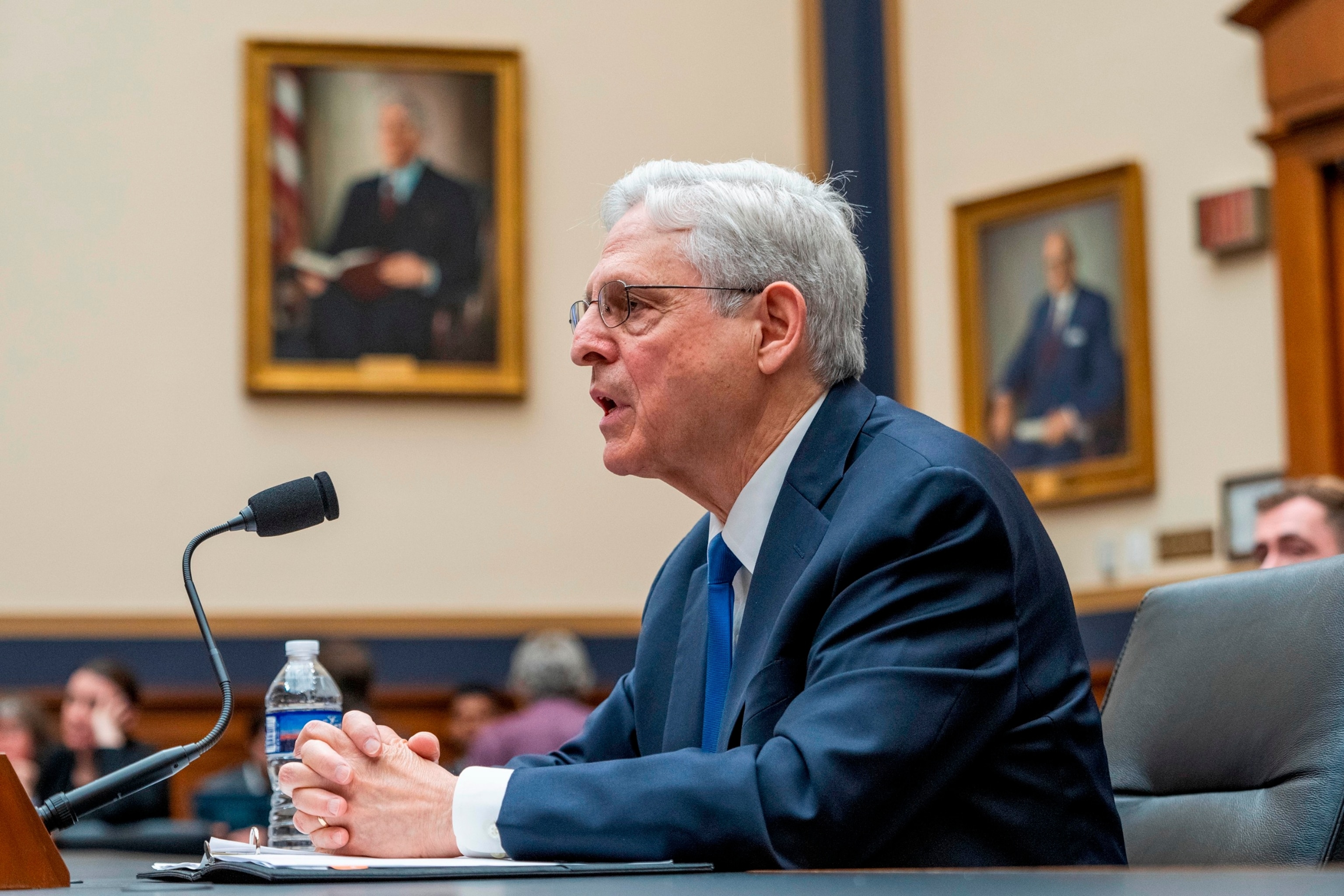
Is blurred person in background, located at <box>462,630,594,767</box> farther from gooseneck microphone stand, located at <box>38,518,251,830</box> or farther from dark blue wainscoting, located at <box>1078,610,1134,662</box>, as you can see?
gooseneck microphone stand, located at <box>38,518,251,830</box>

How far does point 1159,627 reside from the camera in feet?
7.11

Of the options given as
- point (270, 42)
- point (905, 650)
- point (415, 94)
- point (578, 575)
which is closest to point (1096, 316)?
point (578, 575)

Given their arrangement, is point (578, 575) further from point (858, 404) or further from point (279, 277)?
point (858, 404)

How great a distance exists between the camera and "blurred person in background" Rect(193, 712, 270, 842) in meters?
4.11

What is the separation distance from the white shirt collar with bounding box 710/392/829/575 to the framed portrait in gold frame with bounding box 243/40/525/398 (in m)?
5.42

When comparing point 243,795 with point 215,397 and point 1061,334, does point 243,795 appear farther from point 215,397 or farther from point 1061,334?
point 1061,334

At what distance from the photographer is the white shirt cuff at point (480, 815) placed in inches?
62.6

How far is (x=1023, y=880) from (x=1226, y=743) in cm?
90

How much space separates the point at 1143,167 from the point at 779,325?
16.5 ft

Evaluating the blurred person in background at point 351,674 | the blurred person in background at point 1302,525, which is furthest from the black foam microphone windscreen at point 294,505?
the blurred person in background at point 351,674

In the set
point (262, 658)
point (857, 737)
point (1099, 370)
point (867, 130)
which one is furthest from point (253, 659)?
point (857, 737)

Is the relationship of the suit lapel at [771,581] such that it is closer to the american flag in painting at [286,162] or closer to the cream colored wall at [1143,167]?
the cream colored wall at [1143,167]

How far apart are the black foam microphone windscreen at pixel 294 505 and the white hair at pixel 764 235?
0.52m

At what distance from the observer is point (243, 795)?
4312 mm
